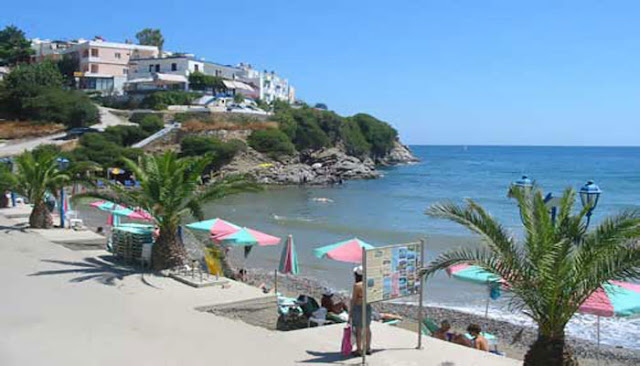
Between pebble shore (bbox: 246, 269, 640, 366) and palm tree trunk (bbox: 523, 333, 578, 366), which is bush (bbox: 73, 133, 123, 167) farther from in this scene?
palm tree trunk (bbox: 523, 333, 578, 366)

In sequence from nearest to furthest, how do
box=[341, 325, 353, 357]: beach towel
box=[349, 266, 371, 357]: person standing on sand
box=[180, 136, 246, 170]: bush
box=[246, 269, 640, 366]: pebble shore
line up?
box=[349, 266, 371, 357]: person standing on sand
box=[341, 325, 353, 357]: beach towel
box=[246, 269, 640, 366]: pebble shore
box=[180, 136, 246, 170]: bush

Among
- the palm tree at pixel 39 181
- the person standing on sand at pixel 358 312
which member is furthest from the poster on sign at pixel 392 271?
the palm tree at pixel 39 181

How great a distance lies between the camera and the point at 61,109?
65.5 metres

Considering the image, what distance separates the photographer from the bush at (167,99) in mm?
76312

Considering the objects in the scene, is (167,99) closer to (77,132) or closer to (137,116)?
(137,116)

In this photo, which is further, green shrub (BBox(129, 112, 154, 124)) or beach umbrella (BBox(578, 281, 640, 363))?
green shrub (BBox(129, 112, 154, 124))

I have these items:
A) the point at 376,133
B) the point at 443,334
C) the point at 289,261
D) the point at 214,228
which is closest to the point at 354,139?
the point at 376,133

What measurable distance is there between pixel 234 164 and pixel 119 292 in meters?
53.4

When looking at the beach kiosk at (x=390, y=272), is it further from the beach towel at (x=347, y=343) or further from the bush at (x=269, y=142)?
the bush at (x=269, y=142)

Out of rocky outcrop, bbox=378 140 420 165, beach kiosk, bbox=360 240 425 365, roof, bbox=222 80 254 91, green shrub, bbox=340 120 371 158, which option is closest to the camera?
beach kiosk, bbox=360 240 425 365

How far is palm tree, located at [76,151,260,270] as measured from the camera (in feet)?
46.8

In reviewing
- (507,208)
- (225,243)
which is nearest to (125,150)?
(507,208)

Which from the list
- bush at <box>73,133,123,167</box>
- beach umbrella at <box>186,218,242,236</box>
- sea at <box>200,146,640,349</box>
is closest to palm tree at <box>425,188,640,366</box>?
sea at <box>200,146,640,349</box>

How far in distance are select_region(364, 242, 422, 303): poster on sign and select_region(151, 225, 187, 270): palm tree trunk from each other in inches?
281
